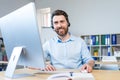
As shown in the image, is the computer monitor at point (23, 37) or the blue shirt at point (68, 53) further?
the blue shirt at point (68, 53)

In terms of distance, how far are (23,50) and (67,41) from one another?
Result: 0.74 meters

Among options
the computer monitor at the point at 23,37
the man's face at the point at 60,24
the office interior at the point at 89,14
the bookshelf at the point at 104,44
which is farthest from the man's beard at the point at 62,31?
the office interior at the point at 89,14

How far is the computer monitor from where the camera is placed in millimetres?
1202

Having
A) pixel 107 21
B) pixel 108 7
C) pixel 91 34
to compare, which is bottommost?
pixel 91 34

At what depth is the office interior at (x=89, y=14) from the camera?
543 cm

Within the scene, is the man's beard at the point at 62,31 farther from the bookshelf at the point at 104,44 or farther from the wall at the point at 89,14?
the wall at the point at 89,14

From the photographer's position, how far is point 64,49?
1.97m

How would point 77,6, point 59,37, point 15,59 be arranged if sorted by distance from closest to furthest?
1. point 15,59
2. point 59,37
3. point 77,6

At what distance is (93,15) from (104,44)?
960 mm

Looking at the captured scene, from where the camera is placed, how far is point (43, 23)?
6.98 metres

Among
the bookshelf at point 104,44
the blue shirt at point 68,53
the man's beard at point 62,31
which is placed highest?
the man's beard at point 62,31

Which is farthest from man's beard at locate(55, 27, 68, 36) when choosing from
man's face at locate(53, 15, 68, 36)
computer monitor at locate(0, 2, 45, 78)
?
computer monitor at locate(0, 2, 45, 78)

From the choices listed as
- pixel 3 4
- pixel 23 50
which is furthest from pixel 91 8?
pixel 23 50

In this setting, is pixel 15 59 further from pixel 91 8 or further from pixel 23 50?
pixel 91 8
